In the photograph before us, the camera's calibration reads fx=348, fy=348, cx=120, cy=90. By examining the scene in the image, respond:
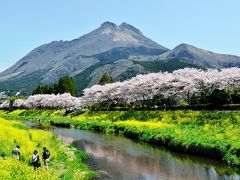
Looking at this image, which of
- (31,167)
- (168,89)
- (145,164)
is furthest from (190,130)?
(168,89)

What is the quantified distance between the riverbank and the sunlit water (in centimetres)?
146

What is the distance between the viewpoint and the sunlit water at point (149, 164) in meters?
26.9

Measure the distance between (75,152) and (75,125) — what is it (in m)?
41.7

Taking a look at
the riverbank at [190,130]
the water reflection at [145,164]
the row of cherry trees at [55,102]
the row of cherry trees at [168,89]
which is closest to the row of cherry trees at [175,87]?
the row of cherry trees at [168,89]

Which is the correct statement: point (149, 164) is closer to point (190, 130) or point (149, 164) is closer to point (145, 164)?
point (145, 164)

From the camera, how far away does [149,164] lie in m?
32.1

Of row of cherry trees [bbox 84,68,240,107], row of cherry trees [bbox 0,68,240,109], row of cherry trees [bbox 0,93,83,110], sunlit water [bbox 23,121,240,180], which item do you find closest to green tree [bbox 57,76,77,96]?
row of cherry trees [bbox 0,93,83,110]

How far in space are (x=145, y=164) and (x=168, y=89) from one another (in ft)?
174

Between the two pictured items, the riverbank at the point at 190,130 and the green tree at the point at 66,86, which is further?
the green tree at the point at 66,86

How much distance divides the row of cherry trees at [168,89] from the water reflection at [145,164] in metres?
35.9

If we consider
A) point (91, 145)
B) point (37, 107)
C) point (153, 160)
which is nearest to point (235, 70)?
point (91, 145)

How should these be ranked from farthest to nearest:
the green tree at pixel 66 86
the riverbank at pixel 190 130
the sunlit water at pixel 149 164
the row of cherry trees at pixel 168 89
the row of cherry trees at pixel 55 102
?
the green tree at pixel 66 86 → the row of cherry trees at pixel 55 102 → the row of cherry trees at pixel 168 89 → the riverbank at pixel 190 130 → the sunlit water at pixel 149 164

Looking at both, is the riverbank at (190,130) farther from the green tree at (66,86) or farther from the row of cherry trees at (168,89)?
the green tree at (66,86)

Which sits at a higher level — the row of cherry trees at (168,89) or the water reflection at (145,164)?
the row of cherry trees at (168,89)
